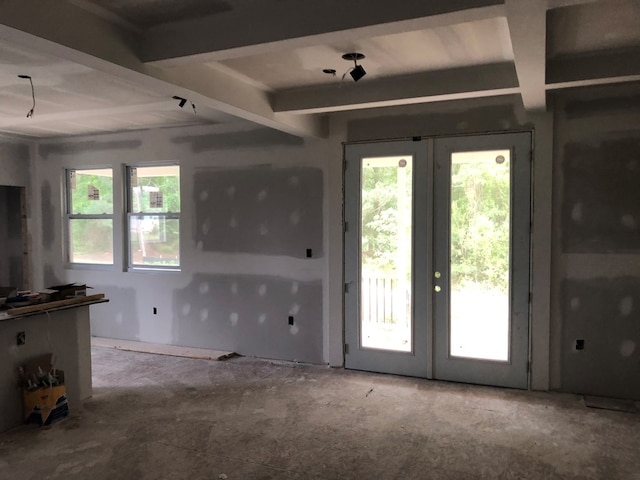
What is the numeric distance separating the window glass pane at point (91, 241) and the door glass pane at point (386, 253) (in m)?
3.46

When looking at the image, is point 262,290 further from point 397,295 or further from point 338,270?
point 397,295

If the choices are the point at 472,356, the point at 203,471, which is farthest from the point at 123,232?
the point at 472,356

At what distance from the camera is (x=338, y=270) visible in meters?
4.95

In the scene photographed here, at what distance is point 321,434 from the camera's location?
3.47m

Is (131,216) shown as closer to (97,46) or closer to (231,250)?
(231,250)

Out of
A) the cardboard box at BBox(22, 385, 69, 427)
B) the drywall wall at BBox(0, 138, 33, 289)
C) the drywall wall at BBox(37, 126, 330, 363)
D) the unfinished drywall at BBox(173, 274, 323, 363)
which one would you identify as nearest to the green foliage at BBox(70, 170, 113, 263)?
the drywall wall at BBox(37, 126, 330, 363)

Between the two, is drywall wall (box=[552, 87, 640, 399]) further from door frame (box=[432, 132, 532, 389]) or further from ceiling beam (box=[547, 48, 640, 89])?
ceiling beam (box=[547, 48, 640, 89])

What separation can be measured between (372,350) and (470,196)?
5.82ft

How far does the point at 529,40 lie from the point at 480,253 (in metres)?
2.35

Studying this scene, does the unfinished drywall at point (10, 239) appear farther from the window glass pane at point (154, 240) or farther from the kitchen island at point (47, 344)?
the kitchen island at point (47, 344)

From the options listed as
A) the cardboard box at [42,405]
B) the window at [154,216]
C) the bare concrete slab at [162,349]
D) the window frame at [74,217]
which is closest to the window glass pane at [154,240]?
the window at [154,216]

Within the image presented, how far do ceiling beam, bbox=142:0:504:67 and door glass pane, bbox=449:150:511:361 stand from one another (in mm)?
2349

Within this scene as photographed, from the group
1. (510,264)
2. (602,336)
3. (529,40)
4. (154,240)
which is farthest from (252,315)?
(529,40)

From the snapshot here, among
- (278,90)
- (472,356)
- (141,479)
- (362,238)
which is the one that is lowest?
(141,479)
